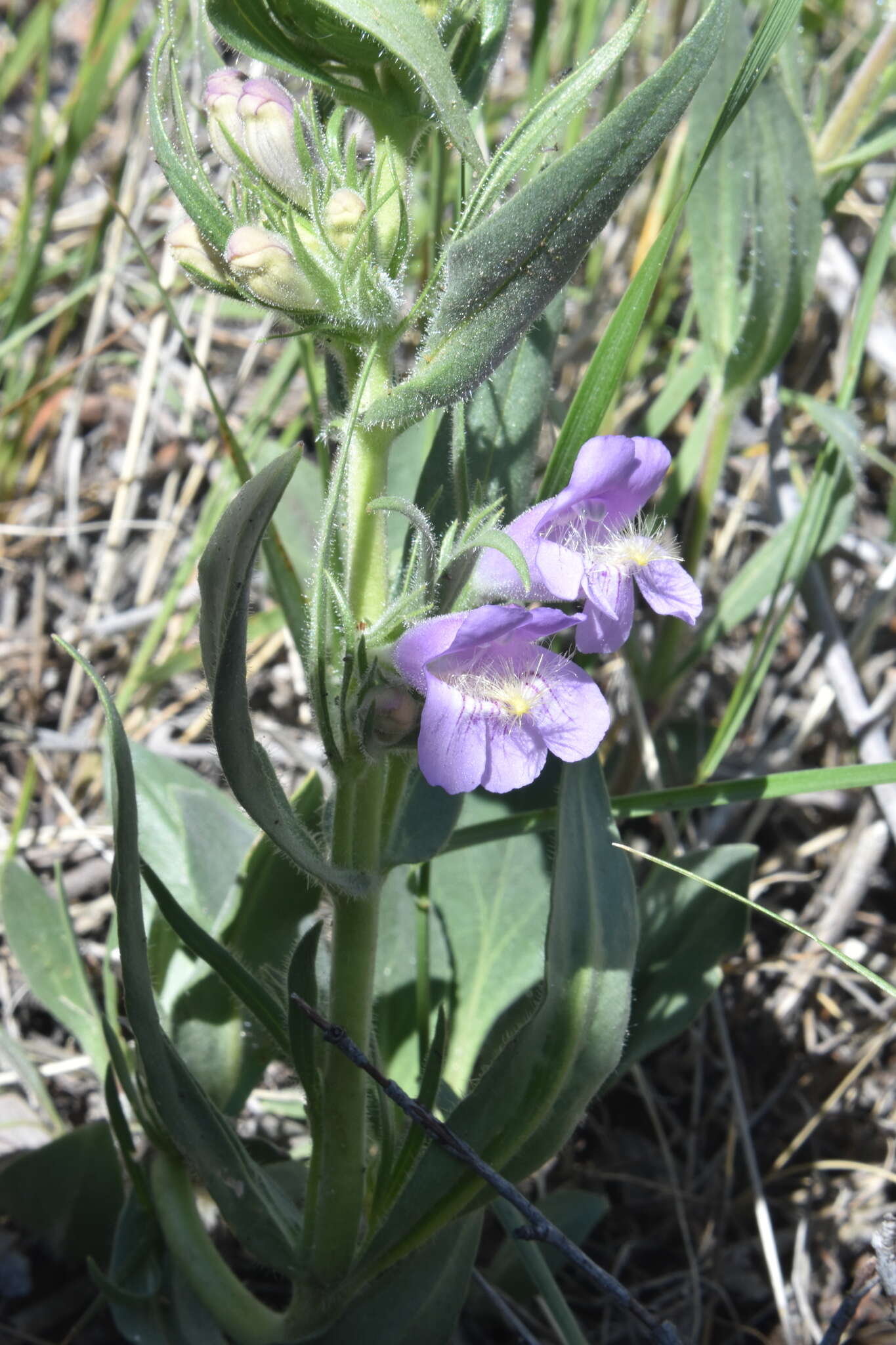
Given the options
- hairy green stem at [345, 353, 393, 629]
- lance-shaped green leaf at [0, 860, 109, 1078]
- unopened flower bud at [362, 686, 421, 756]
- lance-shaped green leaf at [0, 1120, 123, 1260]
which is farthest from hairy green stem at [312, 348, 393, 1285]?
lance-shaped green leaf at [0, 860, 109, 1078]

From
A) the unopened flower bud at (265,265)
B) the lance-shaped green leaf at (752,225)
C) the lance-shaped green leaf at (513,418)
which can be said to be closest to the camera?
the unopened flower bud at (265,265)

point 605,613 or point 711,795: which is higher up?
point 605,613

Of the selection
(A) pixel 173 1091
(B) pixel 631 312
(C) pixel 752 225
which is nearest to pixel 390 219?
(B) pixel 631 312

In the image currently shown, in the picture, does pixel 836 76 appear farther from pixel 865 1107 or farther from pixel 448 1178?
pixel 448 1178

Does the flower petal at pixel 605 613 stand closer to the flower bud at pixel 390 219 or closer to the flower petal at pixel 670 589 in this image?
the flower petal at pixel 670 589

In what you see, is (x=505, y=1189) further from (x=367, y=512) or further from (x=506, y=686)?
(x=367, y=512)

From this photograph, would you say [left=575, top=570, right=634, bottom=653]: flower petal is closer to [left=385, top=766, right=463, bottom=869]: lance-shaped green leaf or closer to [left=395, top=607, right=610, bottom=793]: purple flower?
[left=395, top=607, right=610, bottom=793]: purple flower

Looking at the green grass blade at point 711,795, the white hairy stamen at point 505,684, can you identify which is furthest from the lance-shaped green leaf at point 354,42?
the green grass blade at point 711,795
